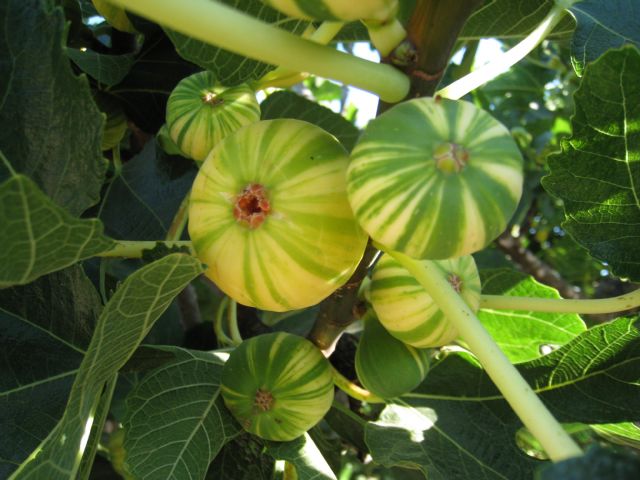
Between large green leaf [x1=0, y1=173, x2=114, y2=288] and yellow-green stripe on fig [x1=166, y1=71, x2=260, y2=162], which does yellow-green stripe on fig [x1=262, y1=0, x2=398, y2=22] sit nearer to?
large green leaf [x1=0, y1=173, x2=114, y2=288]

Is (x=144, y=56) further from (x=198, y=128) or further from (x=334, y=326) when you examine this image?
(x=334, y=326)

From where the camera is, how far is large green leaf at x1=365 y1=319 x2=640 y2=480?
43.4 inches

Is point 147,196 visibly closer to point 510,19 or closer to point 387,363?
point 387,363

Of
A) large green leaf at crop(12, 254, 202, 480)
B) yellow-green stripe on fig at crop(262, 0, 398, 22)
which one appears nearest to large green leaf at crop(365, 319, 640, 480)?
large green leaf at crop(12, 254, 202, 480)

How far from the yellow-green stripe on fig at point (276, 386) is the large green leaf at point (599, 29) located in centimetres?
56

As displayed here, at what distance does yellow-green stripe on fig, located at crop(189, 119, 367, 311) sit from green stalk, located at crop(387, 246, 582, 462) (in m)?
0.08

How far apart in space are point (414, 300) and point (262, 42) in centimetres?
46

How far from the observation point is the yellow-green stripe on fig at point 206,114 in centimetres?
117

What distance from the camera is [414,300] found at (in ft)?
3.22

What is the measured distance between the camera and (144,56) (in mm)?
1459

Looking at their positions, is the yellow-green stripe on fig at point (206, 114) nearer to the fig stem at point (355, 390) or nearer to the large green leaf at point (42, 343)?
the large green leaf at point (42, 343)

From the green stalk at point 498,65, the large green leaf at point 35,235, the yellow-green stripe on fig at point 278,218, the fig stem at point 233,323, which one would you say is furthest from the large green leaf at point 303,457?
the green stalk at point 498,65

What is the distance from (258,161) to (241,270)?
0.12 metres

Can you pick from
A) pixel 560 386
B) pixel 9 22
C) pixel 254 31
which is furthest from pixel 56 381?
pixel 560 386
